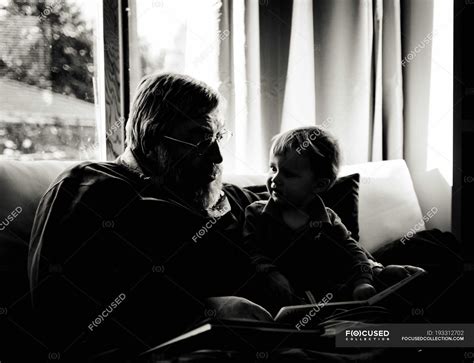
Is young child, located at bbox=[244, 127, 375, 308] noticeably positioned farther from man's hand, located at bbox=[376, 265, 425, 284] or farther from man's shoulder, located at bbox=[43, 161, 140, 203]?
man's shoulder, located at bbox=[43, 161, 140, 203]

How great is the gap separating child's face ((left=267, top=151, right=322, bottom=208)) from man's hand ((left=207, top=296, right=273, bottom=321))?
37 centimetres

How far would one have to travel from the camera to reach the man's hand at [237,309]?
1054 millimetres

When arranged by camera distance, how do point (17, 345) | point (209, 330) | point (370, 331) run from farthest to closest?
point (17, 345) < point (370, 331) < point (209, 330)

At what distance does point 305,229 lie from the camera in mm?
1341

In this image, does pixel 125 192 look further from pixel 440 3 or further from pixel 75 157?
pixel 440 3

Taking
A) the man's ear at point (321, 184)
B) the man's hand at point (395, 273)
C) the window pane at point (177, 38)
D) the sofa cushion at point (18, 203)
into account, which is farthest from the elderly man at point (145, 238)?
the window pane at point (177, 38)

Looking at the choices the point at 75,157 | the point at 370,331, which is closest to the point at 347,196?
the point at 370,331

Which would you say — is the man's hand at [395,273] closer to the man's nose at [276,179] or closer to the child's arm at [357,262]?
the child's arm at [357,262]

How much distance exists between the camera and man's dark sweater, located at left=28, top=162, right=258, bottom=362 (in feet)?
3.37

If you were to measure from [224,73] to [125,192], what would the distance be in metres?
1.01

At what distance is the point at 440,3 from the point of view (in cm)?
212

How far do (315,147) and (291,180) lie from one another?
0.11 metres

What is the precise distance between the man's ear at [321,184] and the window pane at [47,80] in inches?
36.8

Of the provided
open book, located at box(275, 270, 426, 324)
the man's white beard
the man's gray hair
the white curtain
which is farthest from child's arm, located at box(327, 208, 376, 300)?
the white curtain
